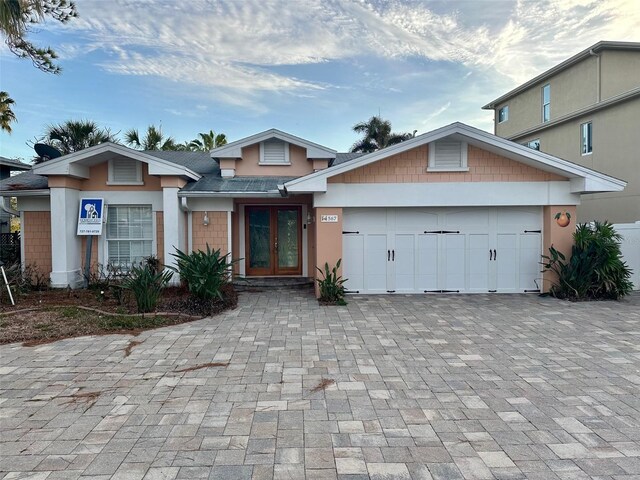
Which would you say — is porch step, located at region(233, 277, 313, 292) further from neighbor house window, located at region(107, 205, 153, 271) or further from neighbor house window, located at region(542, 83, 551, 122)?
neighbor house window, located at region(542, 83, 551, 122)

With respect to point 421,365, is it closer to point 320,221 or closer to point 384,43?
point 320,221

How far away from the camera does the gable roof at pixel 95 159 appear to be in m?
9.95

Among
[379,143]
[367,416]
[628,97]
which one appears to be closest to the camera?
[367,416]

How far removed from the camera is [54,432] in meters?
3.46

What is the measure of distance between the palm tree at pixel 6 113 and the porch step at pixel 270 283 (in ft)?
35.0

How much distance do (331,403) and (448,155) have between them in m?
7.58

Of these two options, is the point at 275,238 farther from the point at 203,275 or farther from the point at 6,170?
the point at 6,170

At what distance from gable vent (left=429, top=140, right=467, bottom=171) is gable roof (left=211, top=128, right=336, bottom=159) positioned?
3.57 m

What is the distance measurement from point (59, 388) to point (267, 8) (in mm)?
10600

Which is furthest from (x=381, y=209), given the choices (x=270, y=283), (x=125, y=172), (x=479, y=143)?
(x=125, y=172)

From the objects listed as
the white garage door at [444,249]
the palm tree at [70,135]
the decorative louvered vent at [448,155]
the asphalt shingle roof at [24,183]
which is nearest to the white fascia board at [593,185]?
the white garage door at [444,249]

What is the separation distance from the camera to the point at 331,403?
13.1 ft

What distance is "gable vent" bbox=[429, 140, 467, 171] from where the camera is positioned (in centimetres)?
966

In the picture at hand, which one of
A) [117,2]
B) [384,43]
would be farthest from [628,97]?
[117,2]
